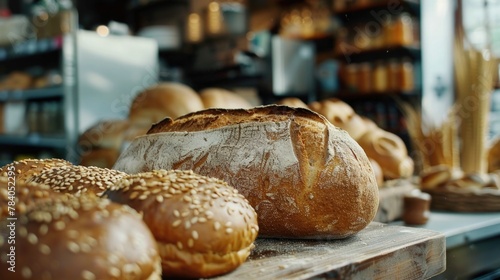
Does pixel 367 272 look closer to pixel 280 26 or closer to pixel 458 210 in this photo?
pixel 458 210

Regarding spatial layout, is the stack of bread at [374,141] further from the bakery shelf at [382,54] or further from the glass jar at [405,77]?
the glass jar at [405,77]

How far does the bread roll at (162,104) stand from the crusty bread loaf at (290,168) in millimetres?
1005

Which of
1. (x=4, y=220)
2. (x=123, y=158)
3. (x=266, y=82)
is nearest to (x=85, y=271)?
(x=4, y=220)

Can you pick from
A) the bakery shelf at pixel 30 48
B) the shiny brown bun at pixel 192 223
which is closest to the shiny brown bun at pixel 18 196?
the shiny brown bun at pixel 192 223

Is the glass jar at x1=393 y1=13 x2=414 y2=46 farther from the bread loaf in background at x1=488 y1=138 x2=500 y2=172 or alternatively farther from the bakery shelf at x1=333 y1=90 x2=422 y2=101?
the bread loaf in background at x1=488 y1=138 x2=500 y2=172

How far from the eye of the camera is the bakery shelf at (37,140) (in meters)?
3.83

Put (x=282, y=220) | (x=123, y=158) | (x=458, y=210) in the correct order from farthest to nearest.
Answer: (x=458, y=210)
(x=123, y=158)
(x=282, y=220)

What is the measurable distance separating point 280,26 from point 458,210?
15.9ft

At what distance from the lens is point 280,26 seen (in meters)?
6.60

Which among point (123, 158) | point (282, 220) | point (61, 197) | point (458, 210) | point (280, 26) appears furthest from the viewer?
point (280, 26)

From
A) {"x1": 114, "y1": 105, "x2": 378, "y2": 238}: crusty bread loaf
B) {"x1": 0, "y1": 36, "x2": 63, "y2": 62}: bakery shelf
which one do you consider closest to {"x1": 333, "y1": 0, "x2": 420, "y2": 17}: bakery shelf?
{"x1": 0, "y1": 36, "x2": 63, "y2": 62}: bakery shelf

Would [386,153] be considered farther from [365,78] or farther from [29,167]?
[365,78]

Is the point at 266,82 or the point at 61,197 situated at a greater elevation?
the point at 266,82

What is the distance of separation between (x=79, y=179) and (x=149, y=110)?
137cm
